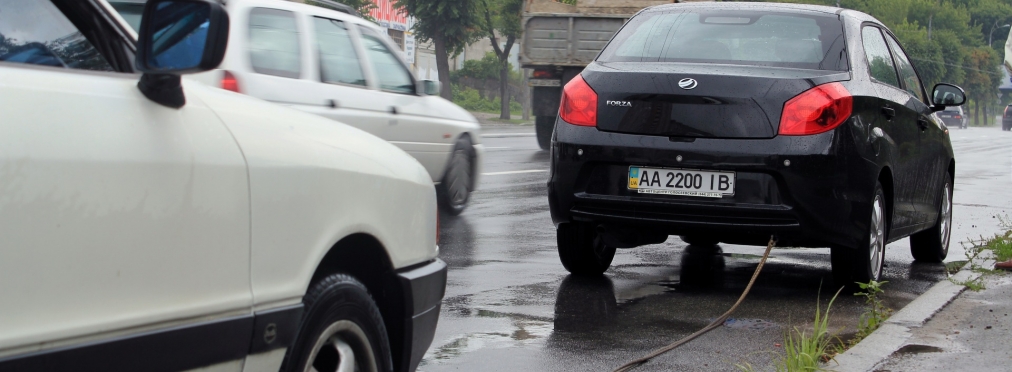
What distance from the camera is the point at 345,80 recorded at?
9.00m

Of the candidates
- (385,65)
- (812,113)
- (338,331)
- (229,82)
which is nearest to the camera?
(338,331)

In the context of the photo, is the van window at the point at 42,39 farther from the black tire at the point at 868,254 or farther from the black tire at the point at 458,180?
the black tire at the point at 458,180

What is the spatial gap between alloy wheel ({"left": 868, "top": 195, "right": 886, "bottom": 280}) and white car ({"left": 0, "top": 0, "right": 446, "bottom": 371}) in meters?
3.76

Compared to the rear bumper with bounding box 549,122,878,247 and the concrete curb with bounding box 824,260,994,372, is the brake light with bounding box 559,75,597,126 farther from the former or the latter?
the concrete curb with bounding box 824,260,994,372

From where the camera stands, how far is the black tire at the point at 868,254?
6.37 metres

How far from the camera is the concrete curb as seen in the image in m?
4.62

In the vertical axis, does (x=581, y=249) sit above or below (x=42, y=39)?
below

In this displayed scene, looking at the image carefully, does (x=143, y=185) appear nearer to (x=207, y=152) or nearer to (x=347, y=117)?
(x=207, y=152)

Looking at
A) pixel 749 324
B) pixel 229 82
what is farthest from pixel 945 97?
pixel 229 82

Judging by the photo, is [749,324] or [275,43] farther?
[275,43]

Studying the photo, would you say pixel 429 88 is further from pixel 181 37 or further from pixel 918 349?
pixel 181 37

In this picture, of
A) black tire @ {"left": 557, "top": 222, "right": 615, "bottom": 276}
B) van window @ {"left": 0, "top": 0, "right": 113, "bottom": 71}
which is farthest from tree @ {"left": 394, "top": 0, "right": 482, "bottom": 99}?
van window @ {"left": 0, "top": 0, "right": 113, "bottom": 71}

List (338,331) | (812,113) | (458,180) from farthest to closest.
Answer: (458,180) < (812,113) < (338,331)

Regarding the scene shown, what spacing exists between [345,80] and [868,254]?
4071 mm
